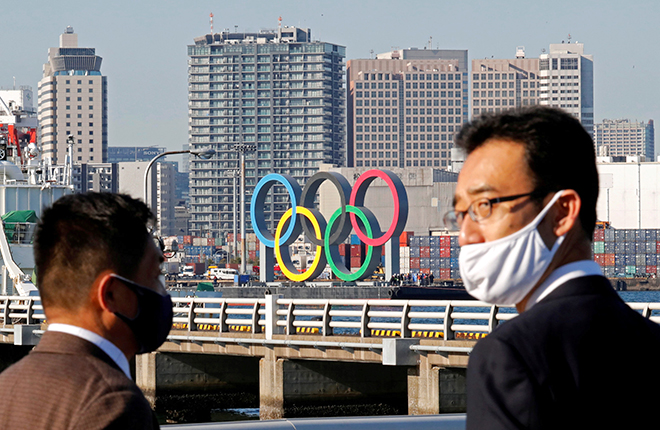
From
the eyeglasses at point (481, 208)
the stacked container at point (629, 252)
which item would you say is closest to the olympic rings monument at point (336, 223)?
the eyeglasses at point (481, 208)

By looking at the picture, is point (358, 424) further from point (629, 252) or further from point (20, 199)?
point (629, 252)

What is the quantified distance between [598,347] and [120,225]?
1409 mm

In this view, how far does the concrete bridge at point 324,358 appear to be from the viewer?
15586 mm

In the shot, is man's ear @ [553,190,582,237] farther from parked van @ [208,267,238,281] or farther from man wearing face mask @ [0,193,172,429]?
parked van @ [208,267,238,281]

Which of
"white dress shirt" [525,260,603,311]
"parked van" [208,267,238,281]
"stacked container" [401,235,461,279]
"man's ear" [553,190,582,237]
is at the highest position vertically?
"man's ear" [553,190,582,237]

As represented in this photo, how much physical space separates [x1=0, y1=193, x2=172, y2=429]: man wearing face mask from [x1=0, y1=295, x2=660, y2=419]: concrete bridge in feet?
36.9

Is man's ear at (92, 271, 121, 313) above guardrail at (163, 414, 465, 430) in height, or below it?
above

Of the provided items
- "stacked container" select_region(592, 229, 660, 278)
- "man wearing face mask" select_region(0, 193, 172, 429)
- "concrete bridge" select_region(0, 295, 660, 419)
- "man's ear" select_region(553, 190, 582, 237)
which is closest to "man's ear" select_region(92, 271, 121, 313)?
"man wearing face mask" select_region(0, 193, 172, 429)

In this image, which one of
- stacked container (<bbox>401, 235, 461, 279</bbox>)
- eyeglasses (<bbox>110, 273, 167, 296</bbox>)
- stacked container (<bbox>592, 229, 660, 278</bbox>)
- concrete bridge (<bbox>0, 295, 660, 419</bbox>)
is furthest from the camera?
stacked container (<bbox>592, 229, 660, 278</bbox>)

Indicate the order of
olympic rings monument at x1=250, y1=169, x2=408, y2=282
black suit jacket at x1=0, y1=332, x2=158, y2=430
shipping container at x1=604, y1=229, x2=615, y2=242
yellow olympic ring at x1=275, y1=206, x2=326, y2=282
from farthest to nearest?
shipping container at x1=604, y1=229, x2=615, y2=242 → yellow olympic ring at x1=275, y1=206, x2=326, y2=282 → olympic rings monument at x1=250, y1=169, x2=408, y2=282 → black suit jacket at x1=0, y1=332, x2=158, y2=430

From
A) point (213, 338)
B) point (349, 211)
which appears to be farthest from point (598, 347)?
point (349, 211)

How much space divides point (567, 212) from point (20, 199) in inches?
1494

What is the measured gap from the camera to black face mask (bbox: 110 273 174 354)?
2.76 metres

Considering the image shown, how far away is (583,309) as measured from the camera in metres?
2.28
